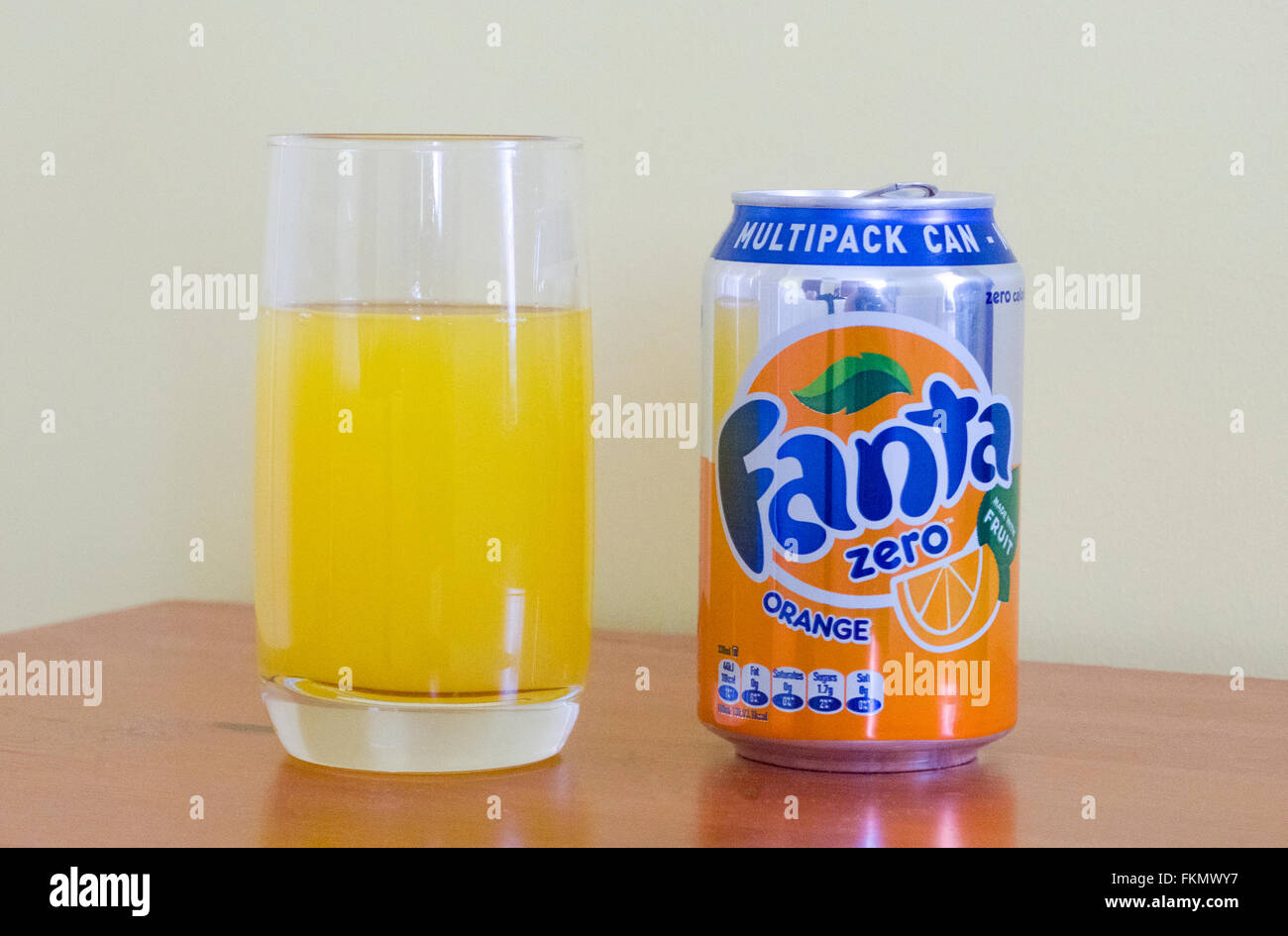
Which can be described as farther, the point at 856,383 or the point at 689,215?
the point at 689,215

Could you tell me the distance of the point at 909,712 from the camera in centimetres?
74

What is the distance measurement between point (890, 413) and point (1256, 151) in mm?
416

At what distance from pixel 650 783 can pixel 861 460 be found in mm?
191

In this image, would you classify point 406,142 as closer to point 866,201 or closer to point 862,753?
point 866,201

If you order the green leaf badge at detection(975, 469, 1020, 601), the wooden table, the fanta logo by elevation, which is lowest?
the wooden table

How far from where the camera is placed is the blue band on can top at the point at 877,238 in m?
0.72

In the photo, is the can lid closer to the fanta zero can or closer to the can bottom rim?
the fanta zero can

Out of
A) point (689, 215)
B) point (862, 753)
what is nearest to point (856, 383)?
point (862, 753)

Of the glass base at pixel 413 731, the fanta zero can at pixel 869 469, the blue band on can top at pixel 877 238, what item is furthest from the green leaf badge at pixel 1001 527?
the glass base at pixel 413 731

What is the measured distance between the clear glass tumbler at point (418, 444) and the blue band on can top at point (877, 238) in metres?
0.12

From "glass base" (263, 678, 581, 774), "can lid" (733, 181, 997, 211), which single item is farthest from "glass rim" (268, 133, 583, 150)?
"glass base" (263, 678, 581, 774)

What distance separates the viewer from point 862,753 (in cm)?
75

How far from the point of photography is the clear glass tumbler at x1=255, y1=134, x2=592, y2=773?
74 cm

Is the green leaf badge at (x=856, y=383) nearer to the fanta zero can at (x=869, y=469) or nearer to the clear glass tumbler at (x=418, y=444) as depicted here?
the fanta zero can at (x=869, y=469)
